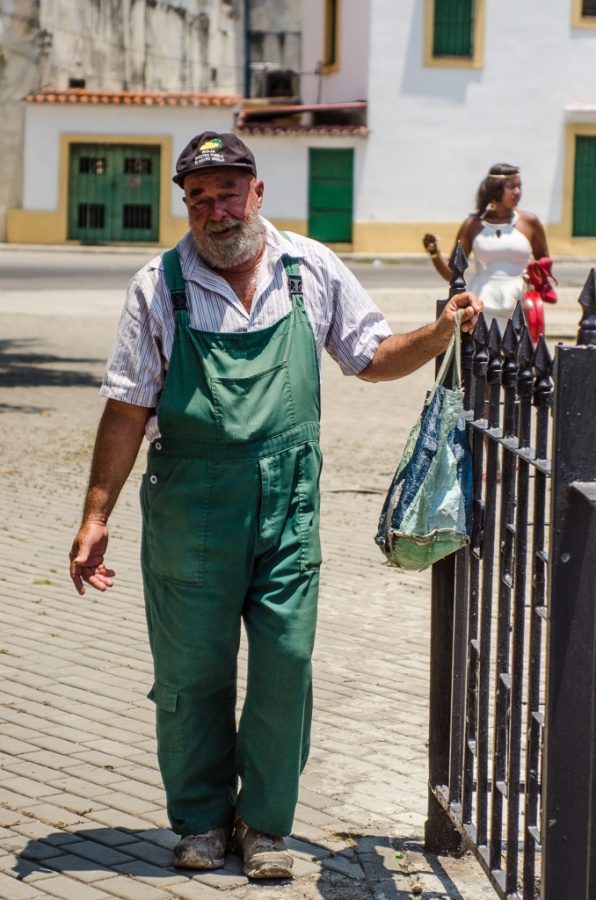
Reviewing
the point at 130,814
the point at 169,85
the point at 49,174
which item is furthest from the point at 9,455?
the point at 169,85

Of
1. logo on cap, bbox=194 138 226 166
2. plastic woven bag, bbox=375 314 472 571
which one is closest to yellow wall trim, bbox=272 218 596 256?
logo on cap, bbox=194 138 226 166

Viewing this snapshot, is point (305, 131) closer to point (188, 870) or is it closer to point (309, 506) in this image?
point (309, 506)

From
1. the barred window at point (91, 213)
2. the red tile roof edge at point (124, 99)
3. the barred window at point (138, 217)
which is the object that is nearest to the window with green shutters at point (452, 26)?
the red tile roof edge at point (124, 99)

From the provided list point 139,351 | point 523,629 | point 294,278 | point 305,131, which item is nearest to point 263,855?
point 523,629

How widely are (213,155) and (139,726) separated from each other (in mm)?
2081

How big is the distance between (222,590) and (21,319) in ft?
50.6

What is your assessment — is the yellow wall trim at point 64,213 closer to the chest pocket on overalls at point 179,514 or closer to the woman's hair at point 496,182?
the woman's hair at point 496,182

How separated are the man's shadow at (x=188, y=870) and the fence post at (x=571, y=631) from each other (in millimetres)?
937

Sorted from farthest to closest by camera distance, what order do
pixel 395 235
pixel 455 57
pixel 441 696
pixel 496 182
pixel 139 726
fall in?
pixel 395 235 < pixel 455 57 < pixel 496 182 < pixel 139 726 < pixel 441 696

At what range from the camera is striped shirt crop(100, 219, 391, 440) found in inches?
148

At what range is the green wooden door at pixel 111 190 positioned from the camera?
3628 cm

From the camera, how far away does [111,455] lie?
12.7 feet

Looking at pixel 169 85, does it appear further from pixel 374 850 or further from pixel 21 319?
pixel 374 850

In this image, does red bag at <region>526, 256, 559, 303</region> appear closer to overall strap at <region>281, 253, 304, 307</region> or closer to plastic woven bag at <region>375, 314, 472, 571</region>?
overall strap at <region>281, 253, 304, 307</region>
